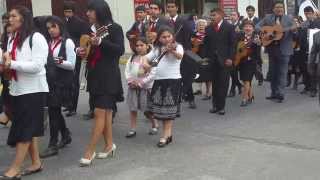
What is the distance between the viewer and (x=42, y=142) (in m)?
7.94

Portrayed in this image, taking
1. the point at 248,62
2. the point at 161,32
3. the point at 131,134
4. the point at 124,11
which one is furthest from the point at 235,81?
the point at 124,11

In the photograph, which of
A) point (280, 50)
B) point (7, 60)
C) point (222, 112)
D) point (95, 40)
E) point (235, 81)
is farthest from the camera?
point (235, 81)

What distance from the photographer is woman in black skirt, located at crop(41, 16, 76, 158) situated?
280 inches

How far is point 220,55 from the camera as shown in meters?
9.59

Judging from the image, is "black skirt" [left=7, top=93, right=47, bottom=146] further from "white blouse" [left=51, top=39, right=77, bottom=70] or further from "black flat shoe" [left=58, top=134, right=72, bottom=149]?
"black flat shoe" [left=58, top=134, right=72, bottom=149]

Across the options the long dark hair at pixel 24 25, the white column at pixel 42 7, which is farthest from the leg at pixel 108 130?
the white column at pixel 42 7

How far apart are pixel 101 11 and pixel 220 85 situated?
3.56m

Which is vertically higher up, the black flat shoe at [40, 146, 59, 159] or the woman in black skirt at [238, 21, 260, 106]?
the woman in black skirt at [238, 21, 260, 106]

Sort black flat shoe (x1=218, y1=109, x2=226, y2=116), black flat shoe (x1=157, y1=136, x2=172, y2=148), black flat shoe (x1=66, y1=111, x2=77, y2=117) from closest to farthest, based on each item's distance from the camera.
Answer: black flat shoe (x1=157, y1=136, x2=172, y2=148) < black flat shoe (x1=218, y1=109, x2=226, y2=116) < black flat shoe (x1=66, y1=111, x2=77, y2=117)

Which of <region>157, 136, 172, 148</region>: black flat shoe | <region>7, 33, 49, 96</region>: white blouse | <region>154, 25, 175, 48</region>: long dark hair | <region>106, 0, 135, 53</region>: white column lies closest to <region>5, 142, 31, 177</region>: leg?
<region>7, 33, 49, 96</region>: white blouse

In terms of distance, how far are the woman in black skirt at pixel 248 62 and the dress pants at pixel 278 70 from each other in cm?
34

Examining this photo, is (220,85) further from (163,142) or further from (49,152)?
(49,152)

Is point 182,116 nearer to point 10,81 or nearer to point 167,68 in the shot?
point 167,68

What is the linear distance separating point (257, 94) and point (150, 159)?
5.14 meters
